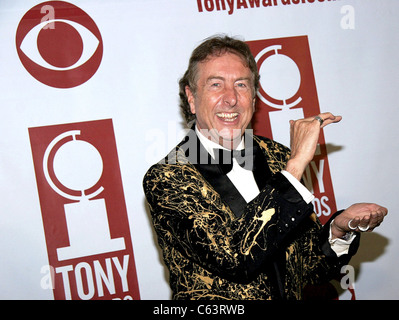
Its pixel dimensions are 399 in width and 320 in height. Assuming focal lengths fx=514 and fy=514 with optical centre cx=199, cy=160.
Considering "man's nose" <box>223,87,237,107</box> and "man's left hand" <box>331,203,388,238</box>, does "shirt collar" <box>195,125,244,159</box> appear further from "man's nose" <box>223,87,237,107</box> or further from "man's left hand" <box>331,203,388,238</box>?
"man's left hand" <box>331,203,388,238</box>

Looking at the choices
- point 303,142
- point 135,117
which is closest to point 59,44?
point 135,117

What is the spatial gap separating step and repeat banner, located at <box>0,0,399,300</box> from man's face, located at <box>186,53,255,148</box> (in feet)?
2.63


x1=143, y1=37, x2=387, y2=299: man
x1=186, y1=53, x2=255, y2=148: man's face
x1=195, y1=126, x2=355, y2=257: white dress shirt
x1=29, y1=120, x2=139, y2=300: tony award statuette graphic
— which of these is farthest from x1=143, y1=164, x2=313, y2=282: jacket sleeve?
x1=29, y1=120, x2=139, y2=300: tony award statuette graphic

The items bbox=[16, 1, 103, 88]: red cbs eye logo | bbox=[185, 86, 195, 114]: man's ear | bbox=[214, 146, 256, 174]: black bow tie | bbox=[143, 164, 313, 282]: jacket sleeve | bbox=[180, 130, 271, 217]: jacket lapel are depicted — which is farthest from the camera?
bbox=[16, 1, 103, 88]: red cbs eye logo

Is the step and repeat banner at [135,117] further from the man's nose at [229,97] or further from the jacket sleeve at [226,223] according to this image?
the jacket sleeve at [226,223]

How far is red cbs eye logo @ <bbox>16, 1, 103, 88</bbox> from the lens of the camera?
98.4 inches

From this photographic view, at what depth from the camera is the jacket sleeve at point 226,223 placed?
141 centimetres

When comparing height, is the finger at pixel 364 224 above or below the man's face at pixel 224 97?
below

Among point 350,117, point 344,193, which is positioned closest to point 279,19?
point 350,117

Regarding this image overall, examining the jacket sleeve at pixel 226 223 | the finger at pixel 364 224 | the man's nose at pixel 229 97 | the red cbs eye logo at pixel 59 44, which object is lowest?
the finger at pixel 364 224

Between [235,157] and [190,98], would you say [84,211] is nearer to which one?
[190,98]

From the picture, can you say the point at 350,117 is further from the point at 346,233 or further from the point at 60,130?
the point at 60,130

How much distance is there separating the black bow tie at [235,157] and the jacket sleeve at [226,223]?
18cm

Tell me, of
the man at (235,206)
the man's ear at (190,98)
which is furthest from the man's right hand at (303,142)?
the man's ear at (190,98)
